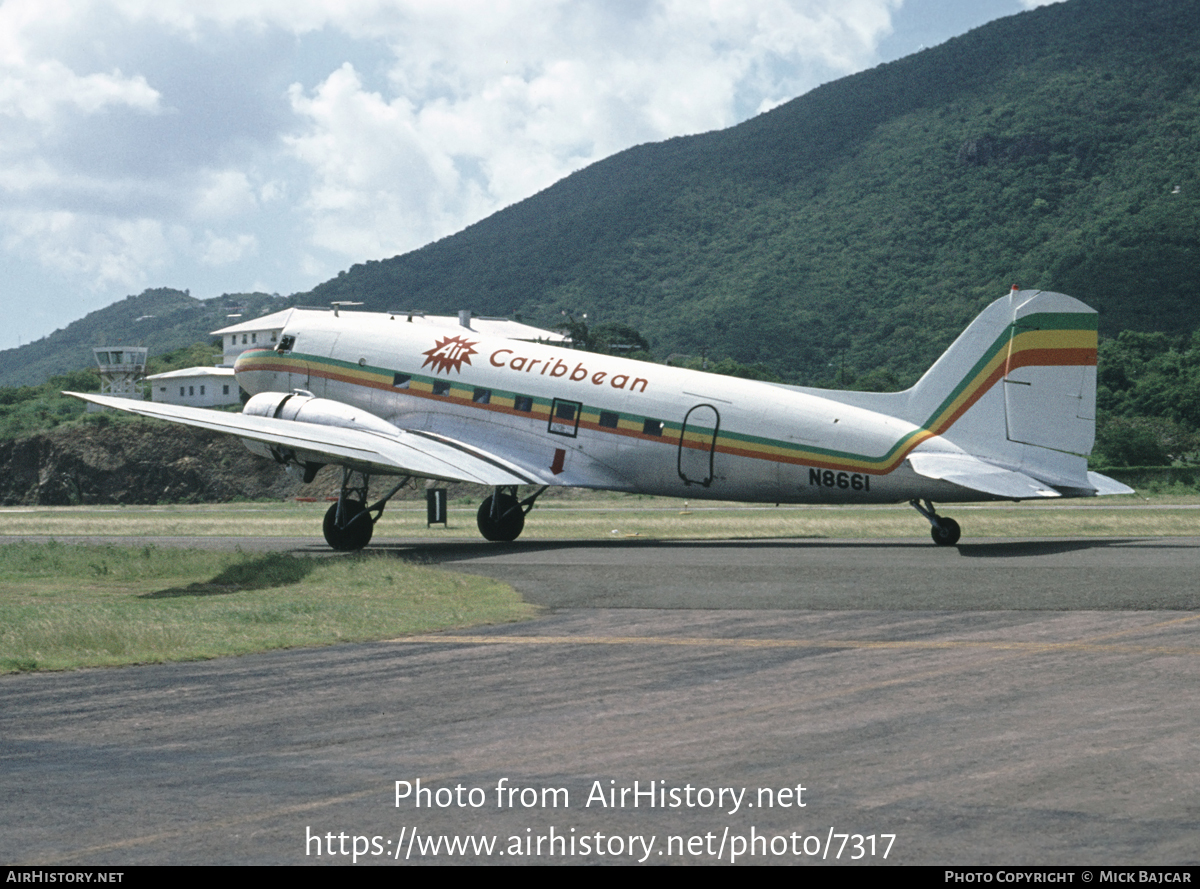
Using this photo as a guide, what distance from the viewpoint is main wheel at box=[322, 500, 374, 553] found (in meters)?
32.3

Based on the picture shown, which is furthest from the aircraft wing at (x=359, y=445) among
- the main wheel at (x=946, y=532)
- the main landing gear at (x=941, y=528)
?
the main wheel at (x=946, y=532)

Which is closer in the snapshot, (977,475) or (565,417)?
(977,475)

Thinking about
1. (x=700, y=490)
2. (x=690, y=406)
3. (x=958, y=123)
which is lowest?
(x=700, y=490)

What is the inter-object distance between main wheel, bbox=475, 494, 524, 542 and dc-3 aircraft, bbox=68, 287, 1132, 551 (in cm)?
4

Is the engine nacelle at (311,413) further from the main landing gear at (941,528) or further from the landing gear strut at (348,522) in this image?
the main landing gear at (941,528)

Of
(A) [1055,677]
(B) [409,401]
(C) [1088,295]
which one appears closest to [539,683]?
(A) [1055,677]

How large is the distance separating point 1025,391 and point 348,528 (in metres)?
17.3

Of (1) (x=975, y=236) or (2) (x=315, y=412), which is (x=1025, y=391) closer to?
(2) (x=315, y=412)

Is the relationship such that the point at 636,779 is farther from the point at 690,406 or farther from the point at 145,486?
the point at 145,486

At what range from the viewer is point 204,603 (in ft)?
70.6

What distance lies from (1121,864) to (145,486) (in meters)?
92.9

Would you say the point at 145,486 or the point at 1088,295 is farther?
the point at 1088,295

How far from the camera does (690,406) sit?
3112 cm

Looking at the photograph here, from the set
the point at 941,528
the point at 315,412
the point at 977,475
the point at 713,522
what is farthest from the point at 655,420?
the point at 713,522
